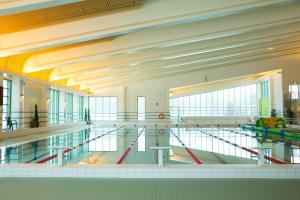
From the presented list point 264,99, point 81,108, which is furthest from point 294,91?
point 81,108

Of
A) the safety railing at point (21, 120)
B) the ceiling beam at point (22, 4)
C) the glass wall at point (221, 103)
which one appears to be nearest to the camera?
the ceiling beam at point (22, 4)

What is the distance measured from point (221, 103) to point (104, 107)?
9.16m

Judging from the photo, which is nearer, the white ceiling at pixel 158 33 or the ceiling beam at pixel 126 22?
the ceiling beam at pixel 126 22

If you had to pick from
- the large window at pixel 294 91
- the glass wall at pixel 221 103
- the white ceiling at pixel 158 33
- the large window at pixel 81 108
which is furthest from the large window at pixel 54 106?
the large window at pixel 294 91

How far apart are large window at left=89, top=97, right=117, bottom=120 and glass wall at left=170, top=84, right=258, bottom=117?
4.64 meters

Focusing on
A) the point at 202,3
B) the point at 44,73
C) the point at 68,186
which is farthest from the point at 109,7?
the point at 44,73

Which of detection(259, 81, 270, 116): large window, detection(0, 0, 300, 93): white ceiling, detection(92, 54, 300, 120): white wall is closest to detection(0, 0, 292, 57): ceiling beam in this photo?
detection(0, 0, 300, 93): white ceiling

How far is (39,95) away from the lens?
14883 millimetres

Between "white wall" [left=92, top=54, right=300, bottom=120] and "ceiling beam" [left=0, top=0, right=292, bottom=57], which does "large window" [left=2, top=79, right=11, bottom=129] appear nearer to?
"ceiling beam" [left=0, top=0, right=292, bottom=57]

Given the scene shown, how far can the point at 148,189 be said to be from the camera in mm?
3885

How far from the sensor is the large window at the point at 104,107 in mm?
24188

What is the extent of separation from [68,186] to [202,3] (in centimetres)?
565

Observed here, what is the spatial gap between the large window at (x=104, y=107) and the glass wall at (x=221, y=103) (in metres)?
4.64

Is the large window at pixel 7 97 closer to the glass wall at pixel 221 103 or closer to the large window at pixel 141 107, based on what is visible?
the large window at pixel 141 107
